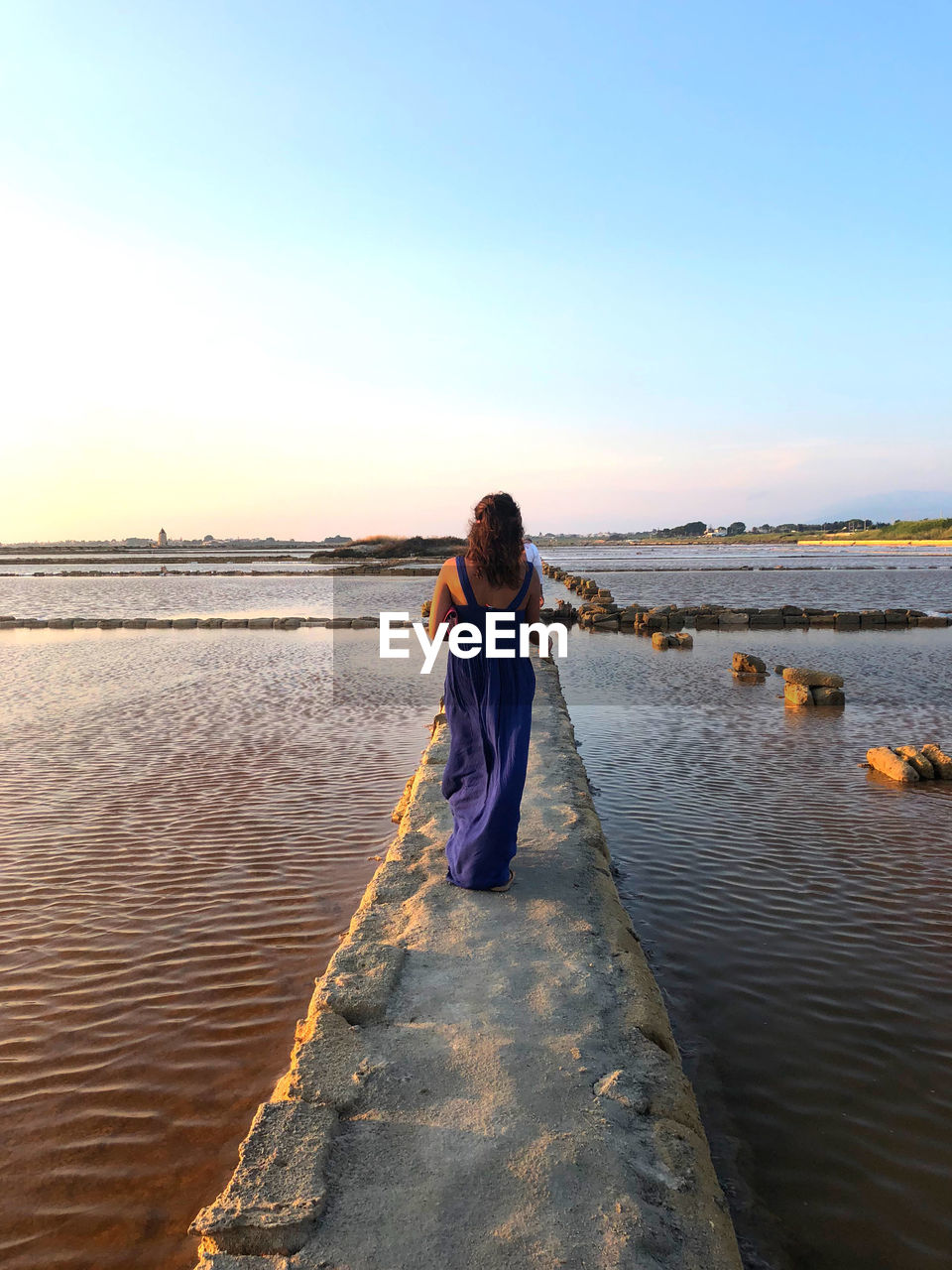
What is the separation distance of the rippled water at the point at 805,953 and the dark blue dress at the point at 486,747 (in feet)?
3.61

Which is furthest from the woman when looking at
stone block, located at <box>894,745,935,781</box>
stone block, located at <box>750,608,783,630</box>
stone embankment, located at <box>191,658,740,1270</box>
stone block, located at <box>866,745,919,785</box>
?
stone block, located at <box>750,608,783,630</box>

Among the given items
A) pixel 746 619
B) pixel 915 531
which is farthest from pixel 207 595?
pixel 915 531

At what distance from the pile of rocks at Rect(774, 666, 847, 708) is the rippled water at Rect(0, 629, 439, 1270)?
16.9 ft

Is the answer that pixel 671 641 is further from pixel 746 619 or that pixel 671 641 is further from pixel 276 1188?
pixel 276 1188

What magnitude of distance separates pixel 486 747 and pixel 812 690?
28.1 ft

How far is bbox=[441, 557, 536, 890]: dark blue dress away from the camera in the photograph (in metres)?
3.96

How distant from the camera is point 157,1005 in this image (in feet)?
12.3

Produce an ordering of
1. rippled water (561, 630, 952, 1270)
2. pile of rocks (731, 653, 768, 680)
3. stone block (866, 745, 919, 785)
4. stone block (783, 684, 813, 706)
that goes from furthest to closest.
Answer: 1. pile of rocks (731, 653, 768, 680)
2. stone block (783, 684, 813, 706)
3. stone block (866, 745, 919, 785)
4. rippled water (561, 630, 952, 1270)

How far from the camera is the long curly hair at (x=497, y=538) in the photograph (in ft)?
12.9

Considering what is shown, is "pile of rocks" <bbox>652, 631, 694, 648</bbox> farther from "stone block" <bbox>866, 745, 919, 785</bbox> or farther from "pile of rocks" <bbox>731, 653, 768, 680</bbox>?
"stone block" <bbox>866, 745, 919, 785</bbox>

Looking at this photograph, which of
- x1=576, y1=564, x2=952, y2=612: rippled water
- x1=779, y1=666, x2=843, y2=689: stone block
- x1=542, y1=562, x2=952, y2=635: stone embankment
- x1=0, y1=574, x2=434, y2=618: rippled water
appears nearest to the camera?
x1=779, y1=666, x2=843, y2=689: stone block

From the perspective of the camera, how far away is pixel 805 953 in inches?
167

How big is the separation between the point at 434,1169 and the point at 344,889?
3088mm

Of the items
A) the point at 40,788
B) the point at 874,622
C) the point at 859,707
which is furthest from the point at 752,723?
the point at 874,622
